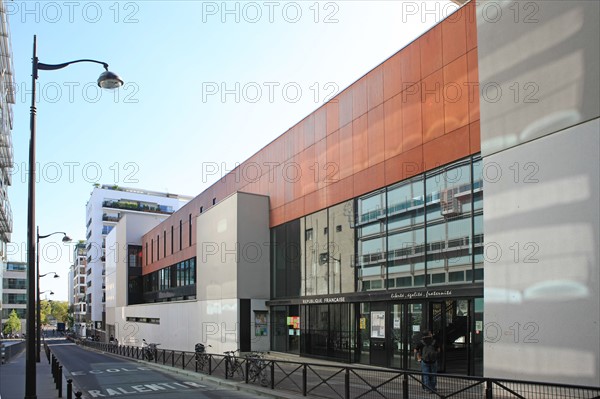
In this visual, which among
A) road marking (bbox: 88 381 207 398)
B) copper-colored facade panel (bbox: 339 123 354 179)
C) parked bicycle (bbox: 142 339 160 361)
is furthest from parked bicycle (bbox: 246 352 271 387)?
parked bicycle (bbox: 142 339 160 361)

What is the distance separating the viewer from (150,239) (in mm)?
57781

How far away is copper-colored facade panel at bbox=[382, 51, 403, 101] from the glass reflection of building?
3.34 metres

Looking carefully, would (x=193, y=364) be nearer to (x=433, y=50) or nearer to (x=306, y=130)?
(x=306, y=130)

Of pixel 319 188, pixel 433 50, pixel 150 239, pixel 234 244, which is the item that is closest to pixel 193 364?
pixel 234 244

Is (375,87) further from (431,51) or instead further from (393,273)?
(393,273)

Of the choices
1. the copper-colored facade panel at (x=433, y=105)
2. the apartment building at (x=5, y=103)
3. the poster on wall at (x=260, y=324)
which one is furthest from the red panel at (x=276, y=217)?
the apartment building at (x=5, y=103)

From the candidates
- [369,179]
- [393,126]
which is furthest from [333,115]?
[393,126]

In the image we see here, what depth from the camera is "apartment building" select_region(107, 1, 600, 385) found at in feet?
39.6

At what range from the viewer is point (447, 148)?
686 inches

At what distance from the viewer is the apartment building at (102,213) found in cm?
10785

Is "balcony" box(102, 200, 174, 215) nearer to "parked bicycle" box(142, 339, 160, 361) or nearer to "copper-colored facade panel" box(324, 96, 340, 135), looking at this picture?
"parked bicycle" box(142, 339, 160, 361)

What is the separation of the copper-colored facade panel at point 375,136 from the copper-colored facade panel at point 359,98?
24.4 inches

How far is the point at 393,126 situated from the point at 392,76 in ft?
6.05

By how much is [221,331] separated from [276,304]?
163 inches
